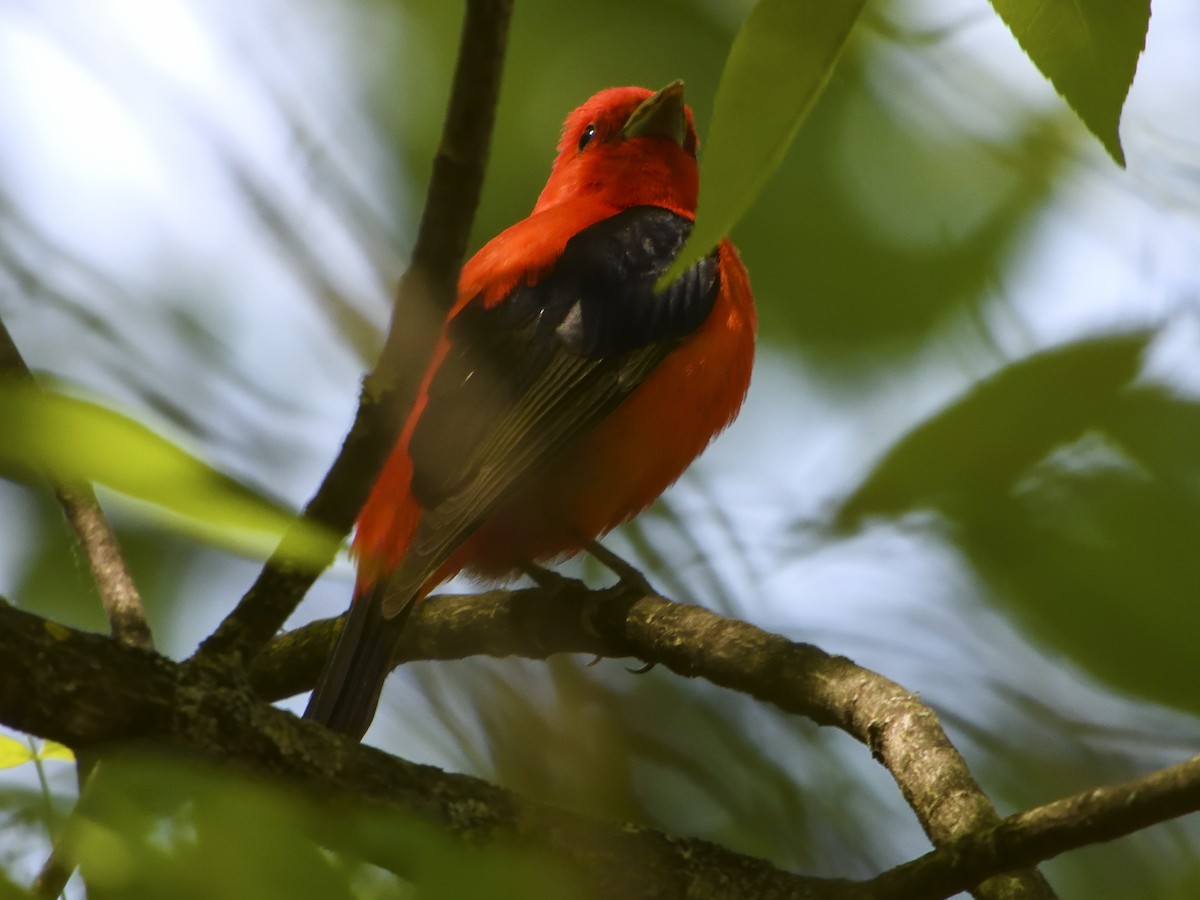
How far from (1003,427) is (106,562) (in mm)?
2047

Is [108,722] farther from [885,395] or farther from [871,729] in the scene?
[885,395]

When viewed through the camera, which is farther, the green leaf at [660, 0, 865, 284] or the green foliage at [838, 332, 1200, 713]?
the green foliage at [838, 332, 1200, 713]

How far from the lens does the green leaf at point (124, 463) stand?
97cm

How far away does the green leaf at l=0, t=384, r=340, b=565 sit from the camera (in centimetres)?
97

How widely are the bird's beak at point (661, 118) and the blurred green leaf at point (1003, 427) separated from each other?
7.44ft

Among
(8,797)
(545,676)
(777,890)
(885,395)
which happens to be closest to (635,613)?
(545,676)

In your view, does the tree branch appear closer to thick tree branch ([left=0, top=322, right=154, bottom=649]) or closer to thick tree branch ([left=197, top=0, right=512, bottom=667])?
thick tree branch ([left=197, top=0, right=512, bottom=667])

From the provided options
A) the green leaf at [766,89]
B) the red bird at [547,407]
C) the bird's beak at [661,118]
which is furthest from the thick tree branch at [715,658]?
the bird's beak at [661,118]

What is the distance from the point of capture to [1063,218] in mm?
4281

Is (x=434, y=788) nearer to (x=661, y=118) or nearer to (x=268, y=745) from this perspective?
(x=268, y=745)

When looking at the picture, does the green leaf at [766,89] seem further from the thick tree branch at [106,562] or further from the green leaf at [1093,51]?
the thick tree branch at [106,562]

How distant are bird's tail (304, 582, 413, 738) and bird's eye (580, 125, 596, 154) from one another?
2579 millimetres

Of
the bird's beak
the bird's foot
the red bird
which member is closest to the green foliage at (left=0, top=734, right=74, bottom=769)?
the red bird

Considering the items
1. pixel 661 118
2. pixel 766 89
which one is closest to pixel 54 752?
pixel 766 89
